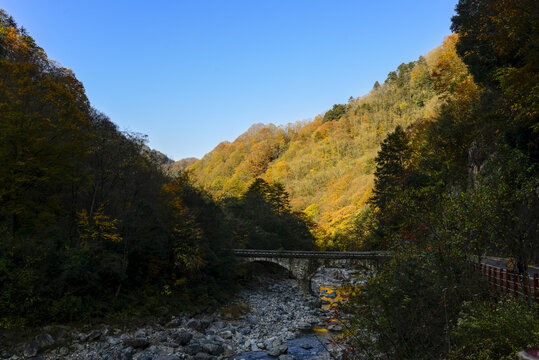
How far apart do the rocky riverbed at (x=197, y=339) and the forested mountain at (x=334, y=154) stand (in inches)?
1142

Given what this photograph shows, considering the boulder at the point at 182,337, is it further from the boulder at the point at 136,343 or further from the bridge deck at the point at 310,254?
the bridge deck at the point at 310,254

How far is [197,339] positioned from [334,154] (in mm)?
86184

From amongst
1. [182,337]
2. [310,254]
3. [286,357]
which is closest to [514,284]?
[286,357]

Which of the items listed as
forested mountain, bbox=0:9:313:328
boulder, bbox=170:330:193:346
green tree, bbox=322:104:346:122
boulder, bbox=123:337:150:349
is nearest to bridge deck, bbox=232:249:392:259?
forested mountain, bbox=0:9:313:328

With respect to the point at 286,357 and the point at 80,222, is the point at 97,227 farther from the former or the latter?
the point at 286,357

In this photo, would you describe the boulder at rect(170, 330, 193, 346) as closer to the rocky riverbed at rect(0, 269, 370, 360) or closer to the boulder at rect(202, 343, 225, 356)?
the rocky riverbed at rect(0, 269, 370, 360)

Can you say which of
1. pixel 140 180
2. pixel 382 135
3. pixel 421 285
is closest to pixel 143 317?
pixel 140 180

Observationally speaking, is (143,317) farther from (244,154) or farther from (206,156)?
(206,156)

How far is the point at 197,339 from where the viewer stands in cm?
1884

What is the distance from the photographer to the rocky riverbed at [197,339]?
1546 cm

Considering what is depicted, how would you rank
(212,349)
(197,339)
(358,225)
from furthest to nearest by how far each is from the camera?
(358,225)
(197,339)
(212,349)

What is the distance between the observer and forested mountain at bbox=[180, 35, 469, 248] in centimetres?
7294

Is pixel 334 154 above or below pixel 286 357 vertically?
above

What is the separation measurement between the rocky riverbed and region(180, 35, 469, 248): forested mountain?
1142 inches
